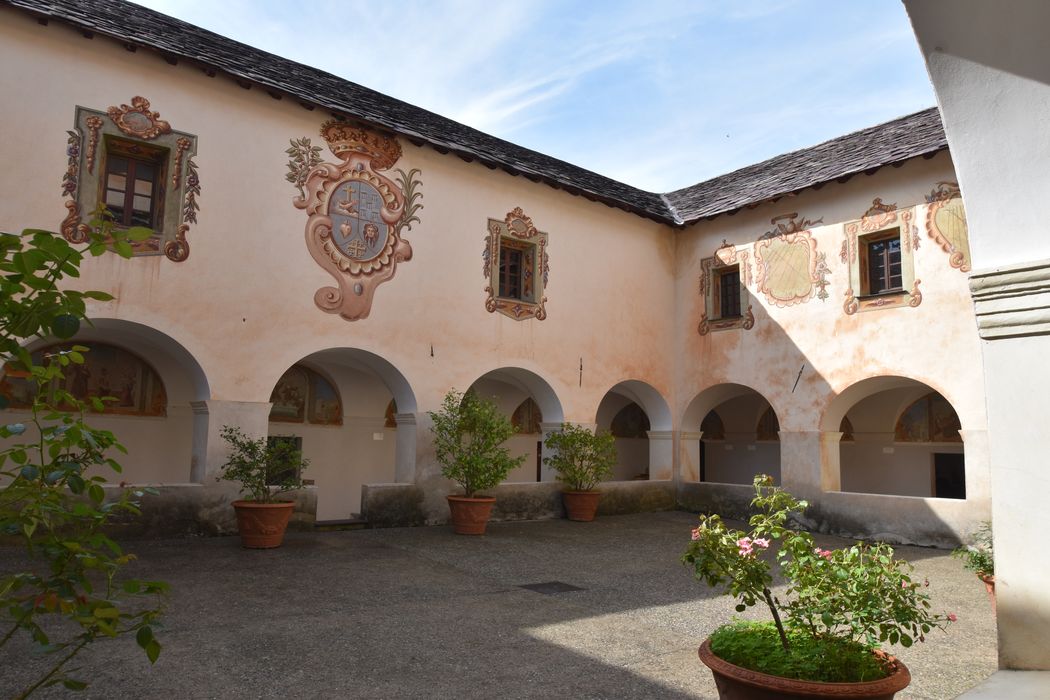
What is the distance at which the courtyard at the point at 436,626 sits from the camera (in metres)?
4.14

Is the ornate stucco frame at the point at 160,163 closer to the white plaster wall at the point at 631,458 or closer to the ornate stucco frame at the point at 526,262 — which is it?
the ornate stucco frame at the point at 526,262

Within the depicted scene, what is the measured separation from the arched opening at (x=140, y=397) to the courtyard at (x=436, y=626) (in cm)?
302

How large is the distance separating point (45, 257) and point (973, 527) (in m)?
11.1

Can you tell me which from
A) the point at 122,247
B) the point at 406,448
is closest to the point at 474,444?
the point at 406,448

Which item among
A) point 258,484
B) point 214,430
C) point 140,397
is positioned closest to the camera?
point 258,484

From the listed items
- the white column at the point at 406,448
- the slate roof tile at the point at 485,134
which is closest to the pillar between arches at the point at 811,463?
the slate roof tile at the point at 485,134

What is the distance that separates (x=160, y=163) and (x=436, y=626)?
23.0ft

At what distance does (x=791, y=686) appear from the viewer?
289 centimetres

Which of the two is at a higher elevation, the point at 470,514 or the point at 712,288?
the point at 712,288

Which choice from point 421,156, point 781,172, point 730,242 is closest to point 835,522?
point 730,242

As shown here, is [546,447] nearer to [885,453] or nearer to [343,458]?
[343,458]

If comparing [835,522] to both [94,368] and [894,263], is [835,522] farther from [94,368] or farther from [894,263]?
[94,368]

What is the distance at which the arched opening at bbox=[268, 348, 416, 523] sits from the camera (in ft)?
41.6

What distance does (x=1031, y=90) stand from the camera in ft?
10.1
